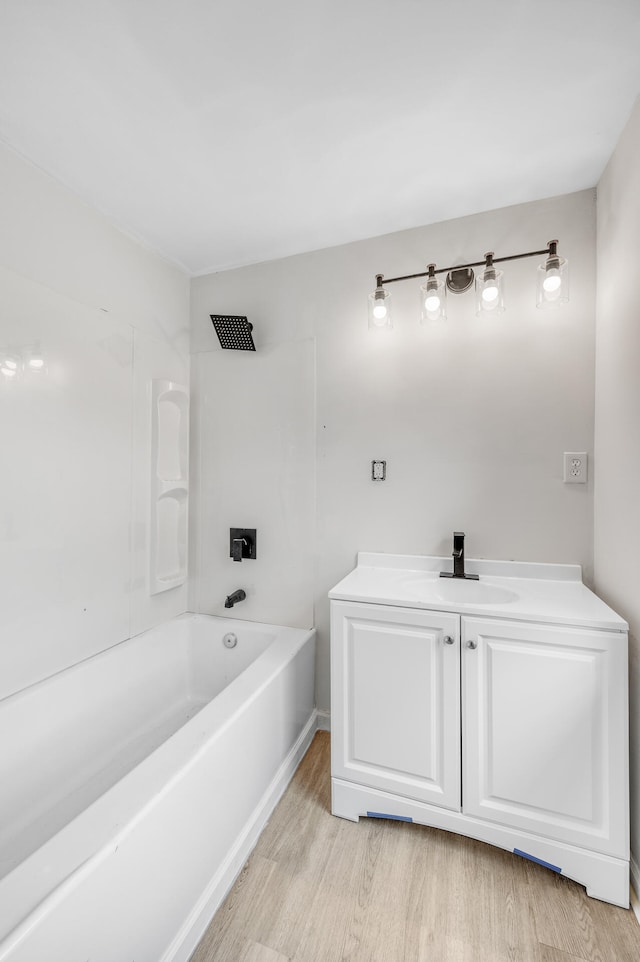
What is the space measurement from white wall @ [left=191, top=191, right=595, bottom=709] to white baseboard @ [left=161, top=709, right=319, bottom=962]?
40 centimetres

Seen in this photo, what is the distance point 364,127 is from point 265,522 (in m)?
1.65

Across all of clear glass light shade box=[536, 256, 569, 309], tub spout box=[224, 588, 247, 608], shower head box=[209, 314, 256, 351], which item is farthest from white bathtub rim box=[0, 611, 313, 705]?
clear glass light shade box=[536, 256, 569, 309]

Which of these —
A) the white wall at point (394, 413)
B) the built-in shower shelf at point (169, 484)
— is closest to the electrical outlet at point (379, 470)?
the white wall at point (394, 413)

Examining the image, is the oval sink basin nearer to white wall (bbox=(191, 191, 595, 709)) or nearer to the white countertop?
the white countertop

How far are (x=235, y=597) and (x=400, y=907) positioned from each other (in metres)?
1.29

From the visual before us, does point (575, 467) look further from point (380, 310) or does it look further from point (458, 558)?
point (380, 310)

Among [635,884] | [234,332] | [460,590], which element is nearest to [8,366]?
[234,332]

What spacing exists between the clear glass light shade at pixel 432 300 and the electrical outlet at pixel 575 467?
0.78 m

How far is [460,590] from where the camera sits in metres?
1.72

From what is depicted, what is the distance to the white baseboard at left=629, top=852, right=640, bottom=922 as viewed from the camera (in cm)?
118

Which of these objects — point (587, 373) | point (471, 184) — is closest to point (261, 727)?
point (587, 373)

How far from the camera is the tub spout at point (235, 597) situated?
6.71ft

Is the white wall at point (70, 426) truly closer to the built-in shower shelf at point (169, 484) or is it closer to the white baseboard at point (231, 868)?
the built-in shower shelf at point (169, 484)

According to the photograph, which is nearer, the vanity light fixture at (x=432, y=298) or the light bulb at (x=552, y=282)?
the light bulb at (x=552, y=282)
